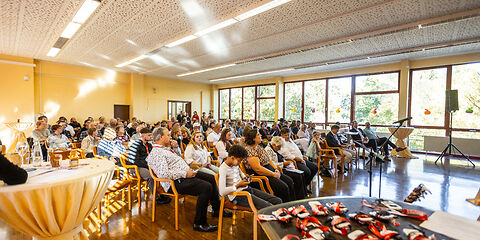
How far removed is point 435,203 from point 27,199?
17.2ft

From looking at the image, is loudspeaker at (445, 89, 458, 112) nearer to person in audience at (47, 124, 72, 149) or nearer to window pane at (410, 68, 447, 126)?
window pane at (410, 68, 447, 126)

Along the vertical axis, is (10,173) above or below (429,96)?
below

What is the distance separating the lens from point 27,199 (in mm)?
1561

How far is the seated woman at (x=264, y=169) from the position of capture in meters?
2.95

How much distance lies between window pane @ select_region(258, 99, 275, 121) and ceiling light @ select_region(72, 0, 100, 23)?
9.48 meters

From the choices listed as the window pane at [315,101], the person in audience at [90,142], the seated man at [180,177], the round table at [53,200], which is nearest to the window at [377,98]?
the window pane at [315,101]

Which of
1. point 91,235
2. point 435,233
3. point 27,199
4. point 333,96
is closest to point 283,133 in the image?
point 435,233

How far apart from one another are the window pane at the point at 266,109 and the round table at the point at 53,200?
35.5 feet

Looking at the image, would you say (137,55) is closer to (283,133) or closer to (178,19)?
(178,19)

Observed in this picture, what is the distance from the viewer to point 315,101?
11.0 m

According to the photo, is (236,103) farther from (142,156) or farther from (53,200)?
(53,200)

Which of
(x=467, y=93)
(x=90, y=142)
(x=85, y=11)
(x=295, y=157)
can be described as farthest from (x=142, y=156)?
(x=467, y=93)

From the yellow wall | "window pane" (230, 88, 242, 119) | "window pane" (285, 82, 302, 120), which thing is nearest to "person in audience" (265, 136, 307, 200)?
"window pane" (285, 82, 302, 120)

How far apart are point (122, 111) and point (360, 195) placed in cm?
1070
